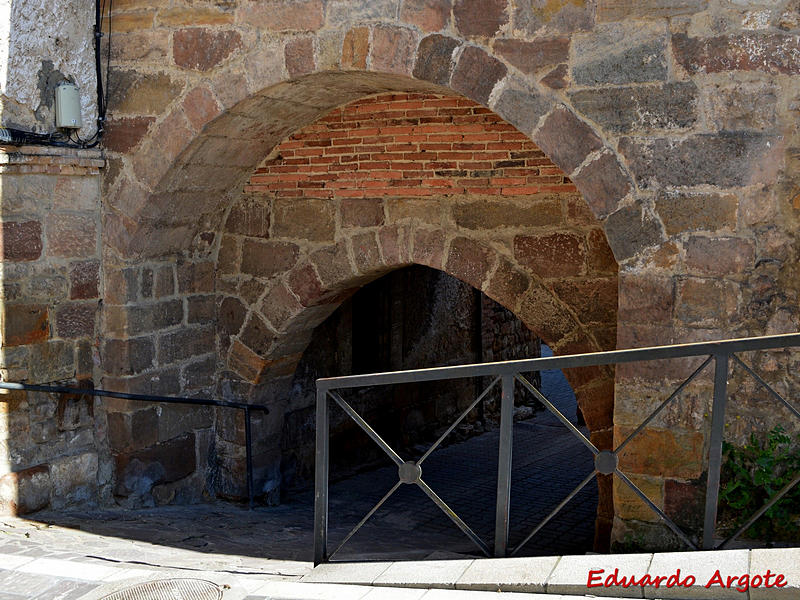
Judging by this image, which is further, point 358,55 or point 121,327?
point 121,327

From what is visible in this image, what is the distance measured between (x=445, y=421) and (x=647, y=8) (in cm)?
595

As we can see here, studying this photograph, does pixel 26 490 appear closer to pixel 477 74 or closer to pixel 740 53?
pixel 477 74

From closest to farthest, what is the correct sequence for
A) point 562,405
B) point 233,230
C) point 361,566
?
point 361,566 → point 233,230 → point 562,405

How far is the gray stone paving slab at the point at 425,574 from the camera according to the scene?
312 centimetres

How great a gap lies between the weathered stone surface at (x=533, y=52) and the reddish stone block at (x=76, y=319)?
291cm

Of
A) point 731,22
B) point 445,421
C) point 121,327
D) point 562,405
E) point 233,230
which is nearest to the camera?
point 731,22

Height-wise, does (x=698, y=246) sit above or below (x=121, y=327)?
above

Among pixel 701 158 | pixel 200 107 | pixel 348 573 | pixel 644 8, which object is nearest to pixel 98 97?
pixel 200 107

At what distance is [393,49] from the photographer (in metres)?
4.38

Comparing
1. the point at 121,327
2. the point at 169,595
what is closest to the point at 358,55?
the point at 121,327

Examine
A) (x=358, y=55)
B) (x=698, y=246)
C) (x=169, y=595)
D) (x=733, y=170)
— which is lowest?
(x=169, y=595)

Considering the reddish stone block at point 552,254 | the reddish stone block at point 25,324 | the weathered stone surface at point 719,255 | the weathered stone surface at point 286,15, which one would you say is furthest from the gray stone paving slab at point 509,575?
the reddish stone block at point 25,324

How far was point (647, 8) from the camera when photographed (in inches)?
150

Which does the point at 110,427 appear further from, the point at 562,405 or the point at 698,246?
the point at 562,405
